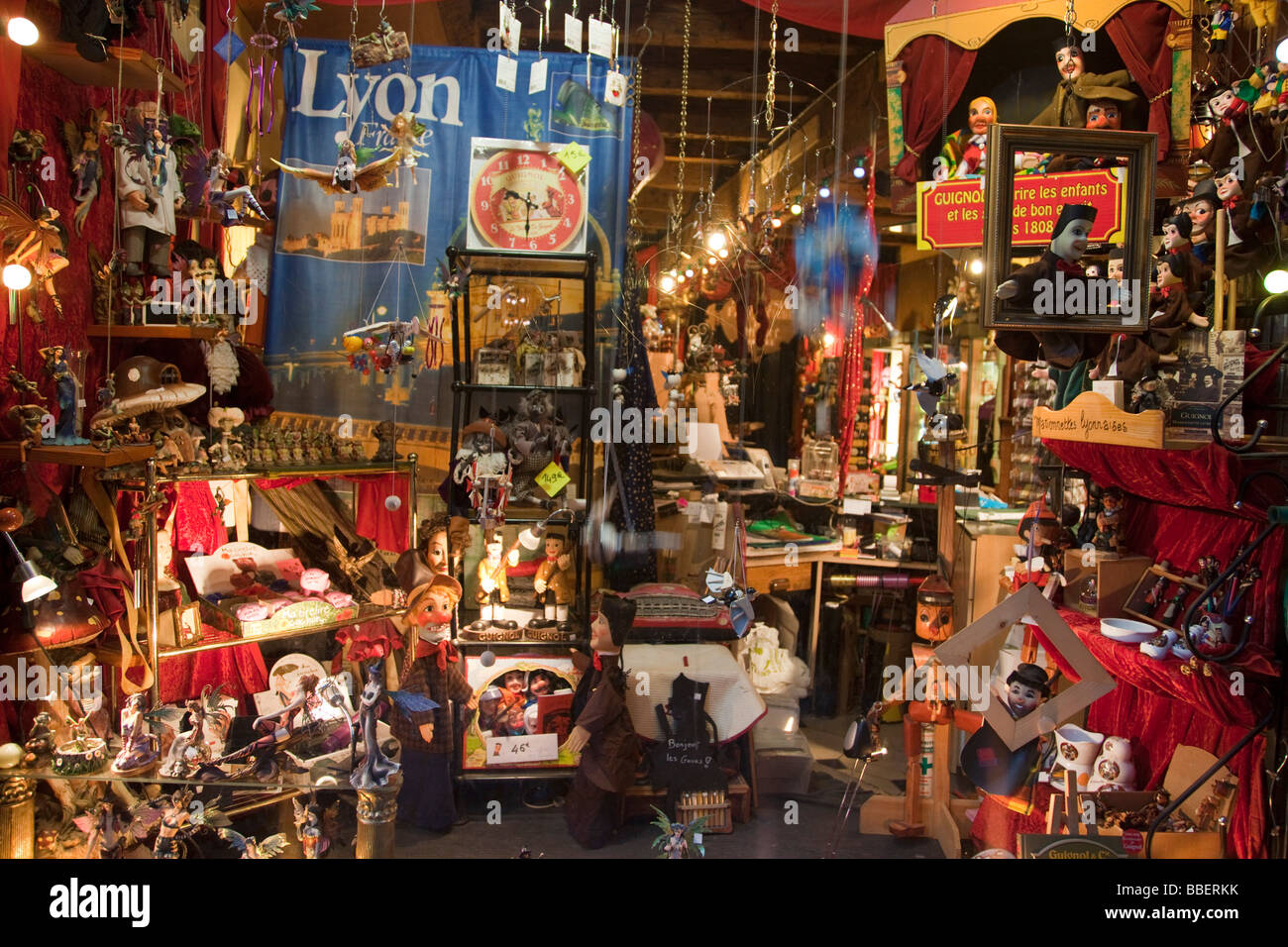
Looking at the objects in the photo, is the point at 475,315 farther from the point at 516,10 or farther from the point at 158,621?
the point at 158,621

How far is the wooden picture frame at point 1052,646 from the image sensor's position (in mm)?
2848

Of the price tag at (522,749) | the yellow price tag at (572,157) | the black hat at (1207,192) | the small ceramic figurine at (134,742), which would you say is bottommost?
the price tag at (522,749)

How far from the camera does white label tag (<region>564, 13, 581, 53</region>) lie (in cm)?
303

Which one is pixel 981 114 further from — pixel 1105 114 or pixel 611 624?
pixel 611 624

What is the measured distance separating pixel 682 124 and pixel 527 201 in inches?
22.0

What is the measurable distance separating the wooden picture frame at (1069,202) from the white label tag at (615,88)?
3.75 feet

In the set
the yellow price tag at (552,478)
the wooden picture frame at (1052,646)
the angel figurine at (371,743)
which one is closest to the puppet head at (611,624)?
the yellow price tag at (552,478)

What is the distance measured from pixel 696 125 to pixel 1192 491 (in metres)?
1.87

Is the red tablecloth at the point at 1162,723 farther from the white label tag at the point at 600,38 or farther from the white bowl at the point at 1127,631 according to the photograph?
the white label tag at the point at 600,38

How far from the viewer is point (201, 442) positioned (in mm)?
2844
